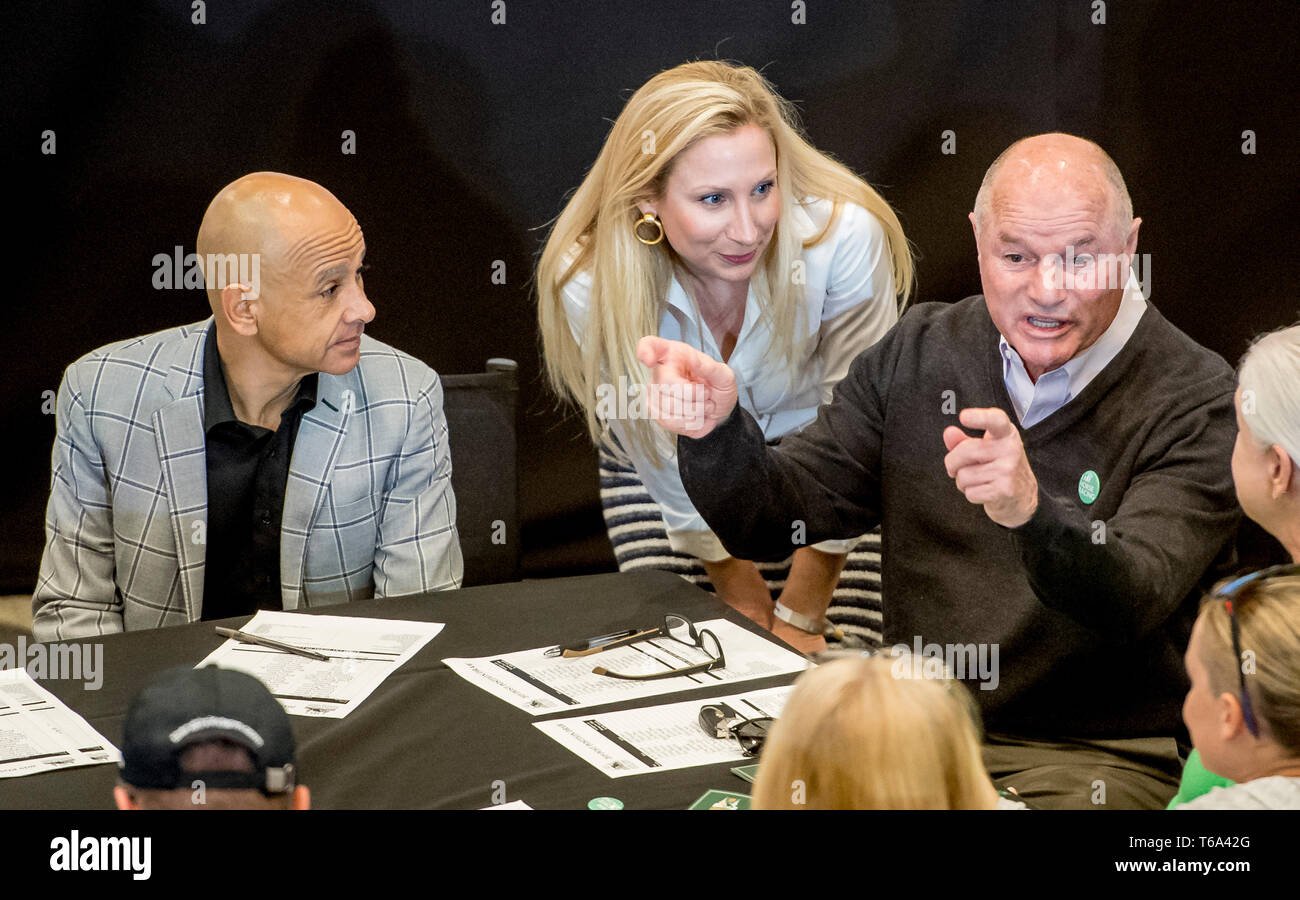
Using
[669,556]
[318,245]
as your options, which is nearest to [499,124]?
[318,245]

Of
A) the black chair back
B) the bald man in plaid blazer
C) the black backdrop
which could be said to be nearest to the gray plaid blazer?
the bald man in plaid blazer

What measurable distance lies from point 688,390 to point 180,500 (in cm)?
108

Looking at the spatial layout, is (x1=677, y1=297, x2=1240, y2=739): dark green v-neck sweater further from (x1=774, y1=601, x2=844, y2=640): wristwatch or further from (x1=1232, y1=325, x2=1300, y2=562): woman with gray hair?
(x1=774, y1=601, x2=844, y2=640): wristwatch

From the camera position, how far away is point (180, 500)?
8.71 feet

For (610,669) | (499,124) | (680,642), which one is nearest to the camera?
(610,669)

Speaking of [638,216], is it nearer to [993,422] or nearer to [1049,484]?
[1049,484]

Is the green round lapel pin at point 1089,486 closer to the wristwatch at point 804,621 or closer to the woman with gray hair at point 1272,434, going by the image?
the woman with gray hair at point 1272,434

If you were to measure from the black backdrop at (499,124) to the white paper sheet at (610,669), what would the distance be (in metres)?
1.93

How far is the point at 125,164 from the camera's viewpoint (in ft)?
12.0

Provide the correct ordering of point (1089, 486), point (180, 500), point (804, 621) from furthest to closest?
point (804, 621) < point (180, 500) < point (1089, 486)

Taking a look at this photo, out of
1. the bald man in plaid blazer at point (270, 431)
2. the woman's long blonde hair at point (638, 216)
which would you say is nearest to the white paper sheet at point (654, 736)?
the bald man in plaid blazer at point (270, 431)

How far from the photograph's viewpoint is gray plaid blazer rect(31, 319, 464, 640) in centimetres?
266
